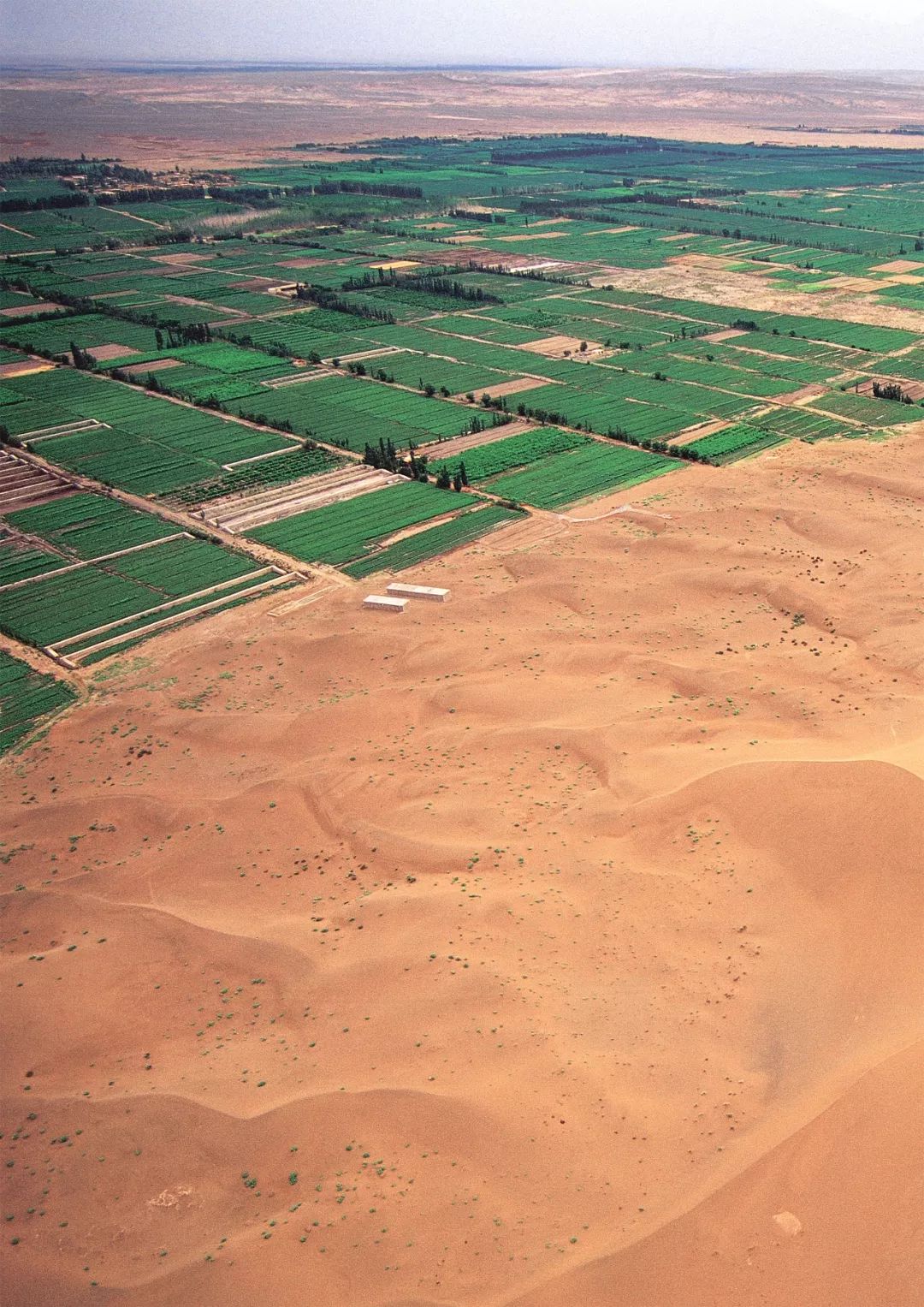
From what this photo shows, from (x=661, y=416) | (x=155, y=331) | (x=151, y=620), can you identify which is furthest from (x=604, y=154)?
(x=151, y=620)

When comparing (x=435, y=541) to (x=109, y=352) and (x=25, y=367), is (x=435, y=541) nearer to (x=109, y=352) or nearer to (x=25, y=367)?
(x=109, y=352)


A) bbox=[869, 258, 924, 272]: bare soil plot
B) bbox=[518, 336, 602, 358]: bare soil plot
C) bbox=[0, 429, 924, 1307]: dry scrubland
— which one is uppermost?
bbox=[869, 258, 924, 272]: bare soil plot

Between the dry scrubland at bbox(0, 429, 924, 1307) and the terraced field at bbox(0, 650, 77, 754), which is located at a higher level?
the dry scrubland at bbox(0, 429, 924, 1307)

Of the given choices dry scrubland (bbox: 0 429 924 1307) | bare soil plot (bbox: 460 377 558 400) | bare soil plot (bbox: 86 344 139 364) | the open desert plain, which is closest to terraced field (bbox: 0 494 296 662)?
the open desert plain

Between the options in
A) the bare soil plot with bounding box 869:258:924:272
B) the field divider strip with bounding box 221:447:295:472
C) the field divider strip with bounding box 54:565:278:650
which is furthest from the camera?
the bare soil plot with bounding box 869:258:924:272

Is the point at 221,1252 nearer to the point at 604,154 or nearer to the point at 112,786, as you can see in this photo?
the point at 112,786

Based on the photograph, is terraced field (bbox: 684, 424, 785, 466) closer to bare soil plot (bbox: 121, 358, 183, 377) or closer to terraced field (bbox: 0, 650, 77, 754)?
terraced field (bbox: 0, 650, 77, 754)

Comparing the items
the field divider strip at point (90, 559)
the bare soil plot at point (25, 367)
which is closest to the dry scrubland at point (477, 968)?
the field divider strip at point (90, 559)

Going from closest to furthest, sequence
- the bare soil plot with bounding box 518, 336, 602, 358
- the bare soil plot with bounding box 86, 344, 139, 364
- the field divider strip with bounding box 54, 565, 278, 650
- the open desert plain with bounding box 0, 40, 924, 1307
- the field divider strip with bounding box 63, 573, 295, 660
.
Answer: the open desert plain with bounding box 0, 40, 924, 1307, the field divider strip with bounding box 63, 573, 295, 660, the field divider strip with bounding box 54, 565, 278, 650, the bare soil plot with bounding box 86, 344, 139, 364, the bare soil plot with bounding box 518, 336, 602, 358
